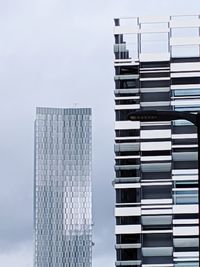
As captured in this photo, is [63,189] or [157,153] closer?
[157,153]

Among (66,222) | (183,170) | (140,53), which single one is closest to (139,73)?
(140,53)

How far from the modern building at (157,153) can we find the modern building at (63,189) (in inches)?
3075

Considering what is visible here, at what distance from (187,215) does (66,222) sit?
81194 millimetres

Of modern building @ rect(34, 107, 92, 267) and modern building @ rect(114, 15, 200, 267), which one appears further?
modern building @ rect(34, 107, 92, 267)

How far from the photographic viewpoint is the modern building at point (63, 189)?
117 m

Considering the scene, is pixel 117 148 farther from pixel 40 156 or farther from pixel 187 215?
pixel 40 156

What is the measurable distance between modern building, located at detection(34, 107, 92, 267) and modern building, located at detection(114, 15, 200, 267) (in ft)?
256

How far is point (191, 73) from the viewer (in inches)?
1559

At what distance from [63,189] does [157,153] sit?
3205 inches

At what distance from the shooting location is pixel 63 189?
120 meters

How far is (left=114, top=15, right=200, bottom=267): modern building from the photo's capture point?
127 ft

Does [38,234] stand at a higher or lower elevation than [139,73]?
lower

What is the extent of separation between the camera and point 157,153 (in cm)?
3953

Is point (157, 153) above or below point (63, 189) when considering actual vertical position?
above
